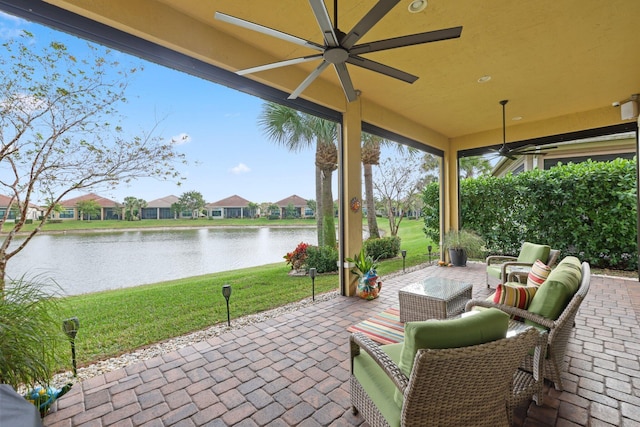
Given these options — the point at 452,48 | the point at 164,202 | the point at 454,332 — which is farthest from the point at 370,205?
the point at 454,332

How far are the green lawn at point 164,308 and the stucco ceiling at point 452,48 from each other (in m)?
2.85

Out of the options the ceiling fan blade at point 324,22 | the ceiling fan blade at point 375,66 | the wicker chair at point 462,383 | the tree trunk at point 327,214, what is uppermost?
the ceiling fan blade at point 324,22

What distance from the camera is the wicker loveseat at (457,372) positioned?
4.00ft

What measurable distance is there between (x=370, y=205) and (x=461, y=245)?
3144mm

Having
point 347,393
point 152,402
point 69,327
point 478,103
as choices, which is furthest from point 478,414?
point 478,103

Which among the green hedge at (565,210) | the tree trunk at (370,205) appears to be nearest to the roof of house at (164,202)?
the tree trunk at (370,205)

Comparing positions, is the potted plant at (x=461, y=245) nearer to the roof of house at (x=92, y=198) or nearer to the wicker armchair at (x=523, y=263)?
the wicker armchair at (x=523, y=263)

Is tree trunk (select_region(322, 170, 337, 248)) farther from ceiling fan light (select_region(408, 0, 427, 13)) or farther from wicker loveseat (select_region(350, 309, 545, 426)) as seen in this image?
wicker loveseat (select_region(350, 309, 545, 426))

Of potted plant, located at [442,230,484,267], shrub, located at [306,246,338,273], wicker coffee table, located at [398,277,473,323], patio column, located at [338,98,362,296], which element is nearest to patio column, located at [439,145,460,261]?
potted plant, located at [442,230,484,267]

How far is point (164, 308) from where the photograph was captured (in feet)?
13.9

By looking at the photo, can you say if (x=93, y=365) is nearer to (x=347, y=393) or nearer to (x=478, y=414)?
(x=347, y=393)

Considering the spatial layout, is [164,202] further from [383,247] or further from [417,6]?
[383,247]

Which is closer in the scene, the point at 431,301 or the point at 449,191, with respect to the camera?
the point at 431,301

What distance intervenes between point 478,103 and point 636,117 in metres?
2.89
